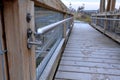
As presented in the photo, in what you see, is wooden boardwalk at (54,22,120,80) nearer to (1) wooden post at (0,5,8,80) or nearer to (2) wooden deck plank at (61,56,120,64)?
(2) wooden deck plank at (61,56,120,64)

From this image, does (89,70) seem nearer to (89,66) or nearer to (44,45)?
(89,66)

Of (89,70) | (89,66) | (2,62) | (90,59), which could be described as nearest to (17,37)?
(2,62)

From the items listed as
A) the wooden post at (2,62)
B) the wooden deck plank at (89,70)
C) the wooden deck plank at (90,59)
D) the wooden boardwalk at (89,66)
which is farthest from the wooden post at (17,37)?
the wooden deck plank at (90,59)

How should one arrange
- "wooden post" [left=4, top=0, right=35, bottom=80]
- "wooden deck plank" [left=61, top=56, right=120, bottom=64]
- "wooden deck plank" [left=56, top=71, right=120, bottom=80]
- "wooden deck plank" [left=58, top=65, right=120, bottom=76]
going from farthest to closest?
"wooden deck plank" [left=61, top=56, right=120, bottom=64] < "wooden deck plank" [left=58, top=65, right=120, bottom=76] < "wooden deck plank" [left=56, top=71, right=120, bottom=80] < "wooden post" [left=4, top=0, right=35, bottom=80]

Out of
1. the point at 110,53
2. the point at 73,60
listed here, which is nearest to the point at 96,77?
the point at 73,60

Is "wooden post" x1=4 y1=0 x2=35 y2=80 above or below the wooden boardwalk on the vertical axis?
above

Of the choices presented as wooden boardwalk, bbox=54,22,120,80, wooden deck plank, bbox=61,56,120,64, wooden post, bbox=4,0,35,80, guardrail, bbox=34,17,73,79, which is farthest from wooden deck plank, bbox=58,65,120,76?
wooden post, bbox=4,0,35,80

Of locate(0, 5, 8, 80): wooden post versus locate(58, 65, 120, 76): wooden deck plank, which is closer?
locate(0, 5, 8, 80): wooden post

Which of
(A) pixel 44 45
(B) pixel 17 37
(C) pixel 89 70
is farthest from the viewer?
(C) pixel 89 70

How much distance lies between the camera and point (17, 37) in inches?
25.0

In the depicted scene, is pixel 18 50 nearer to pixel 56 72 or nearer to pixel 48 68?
pixel 48 68

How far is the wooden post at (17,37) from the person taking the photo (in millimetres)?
605

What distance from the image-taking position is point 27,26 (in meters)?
0.71

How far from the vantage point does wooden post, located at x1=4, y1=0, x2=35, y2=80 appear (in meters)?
0.60
